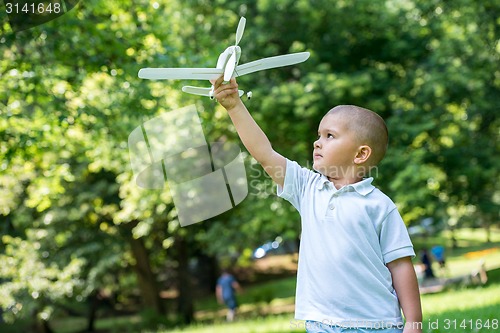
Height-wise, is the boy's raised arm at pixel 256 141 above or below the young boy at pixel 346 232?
above

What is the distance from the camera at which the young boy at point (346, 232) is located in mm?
1946

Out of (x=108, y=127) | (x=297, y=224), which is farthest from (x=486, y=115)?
(x=108, y=127)

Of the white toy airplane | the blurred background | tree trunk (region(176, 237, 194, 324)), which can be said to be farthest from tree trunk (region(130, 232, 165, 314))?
the white toy airplane

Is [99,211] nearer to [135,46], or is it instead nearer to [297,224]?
[297,224]

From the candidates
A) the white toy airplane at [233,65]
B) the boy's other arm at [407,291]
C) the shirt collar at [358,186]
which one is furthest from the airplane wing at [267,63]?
the boy's other arm at [407,291]

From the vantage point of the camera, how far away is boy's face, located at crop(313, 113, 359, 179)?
2062 millimetres

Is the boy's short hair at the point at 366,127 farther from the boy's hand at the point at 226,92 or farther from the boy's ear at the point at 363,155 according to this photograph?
the boy's hand at the point at 226,92

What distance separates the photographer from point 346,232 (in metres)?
1.96

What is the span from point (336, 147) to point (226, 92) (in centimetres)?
39

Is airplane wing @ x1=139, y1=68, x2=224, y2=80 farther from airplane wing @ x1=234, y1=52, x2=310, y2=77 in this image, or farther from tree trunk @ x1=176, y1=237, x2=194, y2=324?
tree trunk @ x1=176, y1=237, x2=194, y2=324

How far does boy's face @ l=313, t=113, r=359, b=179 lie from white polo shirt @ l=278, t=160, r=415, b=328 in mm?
68

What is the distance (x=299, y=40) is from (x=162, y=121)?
14.5 ft

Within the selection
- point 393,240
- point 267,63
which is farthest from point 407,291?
point 267,63

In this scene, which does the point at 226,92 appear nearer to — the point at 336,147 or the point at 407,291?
the point at 336,147
